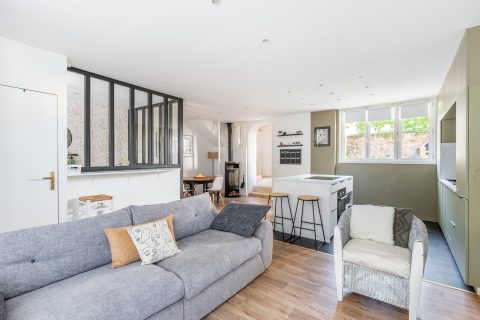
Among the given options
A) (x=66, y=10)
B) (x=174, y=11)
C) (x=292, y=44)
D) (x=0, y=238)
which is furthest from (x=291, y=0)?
(x=0, y=238)

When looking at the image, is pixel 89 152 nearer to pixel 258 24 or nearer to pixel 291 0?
pixel 258 24

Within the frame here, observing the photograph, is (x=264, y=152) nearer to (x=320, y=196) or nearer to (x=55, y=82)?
(x=320, y=196)

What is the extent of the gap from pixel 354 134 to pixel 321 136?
82 cm

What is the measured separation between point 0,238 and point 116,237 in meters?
0.70

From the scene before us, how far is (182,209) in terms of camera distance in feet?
8.86

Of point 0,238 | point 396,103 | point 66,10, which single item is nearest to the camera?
point 0,238

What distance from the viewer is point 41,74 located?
3.05 metres

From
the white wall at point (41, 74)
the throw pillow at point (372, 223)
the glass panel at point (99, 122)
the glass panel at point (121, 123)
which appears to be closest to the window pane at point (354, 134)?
the throw pillow at point (372, 223)

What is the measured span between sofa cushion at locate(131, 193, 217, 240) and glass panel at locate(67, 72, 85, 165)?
2.05 metres

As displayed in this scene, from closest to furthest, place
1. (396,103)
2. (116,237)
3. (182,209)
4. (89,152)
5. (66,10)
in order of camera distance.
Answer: (116,237)
(66,10)
(182,209)
(89,152)
(396,103)

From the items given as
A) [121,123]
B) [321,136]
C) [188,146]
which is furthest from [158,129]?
[321,136]

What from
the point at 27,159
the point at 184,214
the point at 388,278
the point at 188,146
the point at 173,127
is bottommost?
the point at 388,278

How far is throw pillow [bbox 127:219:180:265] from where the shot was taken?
197 centimetres

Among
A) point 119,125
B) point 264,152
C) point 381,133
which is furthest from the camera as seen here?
point 264,152
